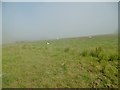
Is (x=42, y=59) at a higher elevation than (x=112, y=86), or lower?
higher

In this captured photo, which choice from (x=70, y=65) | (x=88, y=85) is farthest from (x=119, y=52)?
(x=88, y=85)

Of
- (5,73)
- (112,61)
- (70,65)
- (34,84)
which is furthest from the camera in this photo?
(112,61)

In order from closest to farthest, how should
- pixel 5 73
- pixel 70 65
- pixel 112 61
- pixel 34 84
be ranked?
1. pixel 34 84
2. pixel 5 73
3. pixel 70 65
4. pixel 112 61

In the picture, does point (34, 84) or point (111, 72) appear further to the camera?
point (111, 72)

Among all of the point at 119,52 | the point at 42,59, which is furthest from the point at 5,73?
the point at 119,52

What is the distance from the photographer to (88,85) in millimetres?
11312

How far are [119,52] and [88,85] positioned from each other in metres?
5.73

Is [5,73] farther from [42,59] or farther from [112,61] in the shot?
[112,61]

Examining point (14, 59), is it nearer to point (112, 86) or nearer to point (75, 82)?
point (75, 82)

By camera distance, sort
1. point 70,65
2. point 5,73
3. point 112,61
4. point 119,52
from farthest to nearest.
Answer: point 119,52, point 112,61, point 70,65, point 5,73

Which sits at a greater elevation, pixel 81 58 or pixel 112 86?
pixel 81 58

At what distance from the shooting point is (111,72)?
12.5 meters

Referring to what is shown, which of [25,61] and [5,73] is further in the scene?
[25,61]

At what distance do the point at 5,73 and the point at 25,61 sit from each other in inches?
88.4
